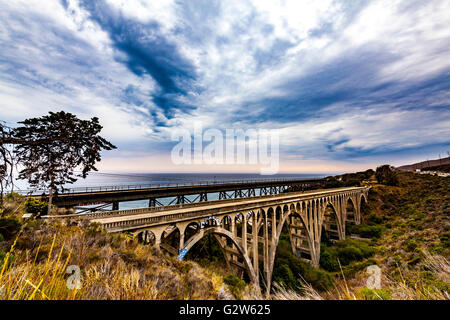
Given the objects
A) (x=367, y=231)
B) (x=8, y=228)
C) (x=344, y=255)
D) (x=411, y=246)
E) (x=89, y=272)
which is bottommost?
(x=344, y=255)

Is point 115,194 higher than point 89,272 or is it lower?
lower

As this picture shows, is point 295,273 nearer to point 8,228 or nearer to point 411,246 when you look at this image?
point 411,246

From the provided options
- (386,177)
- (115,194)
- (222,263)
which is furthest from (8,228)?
(386,177)

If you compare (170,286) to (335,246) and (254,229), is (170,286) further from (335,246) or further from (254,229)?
(335,246)

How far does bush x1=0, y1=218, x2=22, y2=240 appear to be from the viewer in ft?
17.6

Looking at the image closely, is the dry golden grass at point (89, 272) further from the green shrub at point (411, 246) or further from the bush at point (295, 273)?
the green shrub at point (411, 246)

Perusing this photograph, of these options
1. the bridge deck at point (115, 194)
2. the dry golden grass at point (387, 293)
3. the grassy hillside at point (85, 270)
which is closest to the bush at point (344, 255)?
the bridge deck at point (115, 194)

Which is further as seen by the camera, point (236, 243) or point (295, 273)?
point (295, 273)

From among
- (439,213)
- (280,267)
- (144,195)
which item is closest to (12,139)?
(144,195)

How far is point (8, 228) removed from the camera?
5.61 meters

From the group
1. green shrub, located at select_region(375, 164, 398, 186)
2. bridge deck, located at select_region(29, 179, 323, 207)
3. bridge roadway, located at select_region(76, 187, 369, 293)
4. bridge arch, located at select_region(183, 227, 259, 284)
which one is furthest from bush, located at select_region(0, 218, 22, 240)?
green shrub, located at select_region(375, 164, 398, 186)

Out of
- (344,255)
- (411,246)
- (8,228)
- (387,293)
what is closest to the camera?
(387,293)
